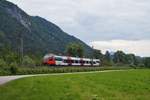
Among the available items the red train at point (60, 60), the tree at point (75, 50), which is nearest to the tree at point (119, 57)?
the tree at point (75, 50)

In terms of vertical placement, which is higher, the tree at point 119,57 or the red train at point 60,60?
the tree at point 119,57

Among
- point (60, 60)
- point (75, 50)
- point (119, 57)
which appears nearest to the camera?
point (60, 60)

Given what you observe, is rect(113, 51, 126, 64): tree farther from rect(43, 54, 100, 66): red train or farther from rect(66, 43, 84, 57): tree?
rect(43, 54, 100, 66): red train

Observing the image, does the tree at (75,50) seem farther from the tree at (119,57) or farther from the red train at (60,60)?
the tree at (119,57)

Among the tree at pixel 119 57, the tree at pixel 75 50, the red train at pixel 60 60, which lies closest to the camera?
the red train at pixel 60 60

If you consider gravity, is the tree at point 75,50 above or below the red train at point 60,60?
above

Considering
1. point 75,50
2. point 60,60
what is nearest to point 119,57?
point 75,50

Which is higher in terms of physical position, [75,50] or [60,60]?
[75,50]

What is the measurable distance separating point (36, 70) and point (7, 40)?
99.9m

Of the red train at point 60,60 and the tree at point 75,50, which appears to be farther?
A: the tree at point 75,50

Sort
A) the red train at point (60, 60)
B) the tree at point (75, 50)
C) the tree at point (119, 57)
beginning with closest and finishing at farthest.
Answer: the red train at point (60, 60) → the tree at point (75, 50) → the tree at point (119, 57)

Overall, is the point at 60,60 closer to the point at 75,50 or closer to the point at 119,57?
the point at 75,50

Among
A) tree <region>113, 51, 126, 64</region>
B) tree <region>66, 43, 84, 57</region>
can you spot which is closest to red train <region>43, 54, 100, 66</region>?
tree <region>66, 43, 84, 57</region>

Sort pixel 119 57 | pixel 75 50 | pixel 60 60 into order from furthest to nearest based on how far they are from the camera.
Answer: pixel 119 57
pixel 75 50
pixel 60 60
